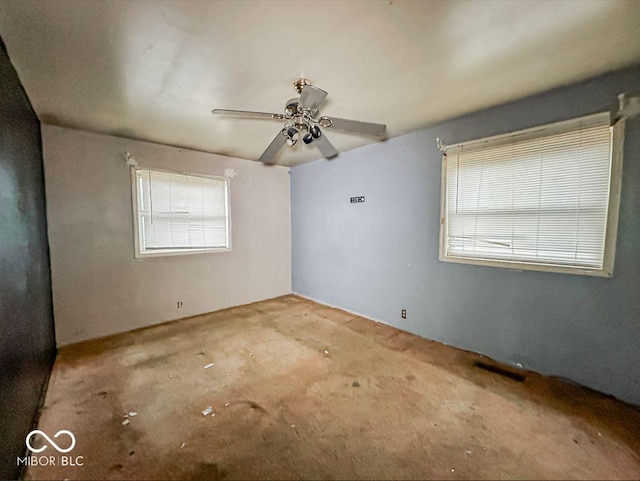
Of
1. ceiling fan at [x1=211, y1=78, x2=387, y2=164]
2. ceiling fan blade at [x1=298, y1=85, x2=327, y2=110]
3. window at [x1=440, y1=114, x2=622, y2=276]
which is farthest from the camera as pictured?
window at [x1=440, y1=114, x2=622, y2=276]

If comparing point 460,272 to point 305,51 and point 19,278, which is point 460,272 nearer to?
point 305,51

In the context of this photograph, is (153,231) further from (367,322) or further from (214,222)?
(367,322)

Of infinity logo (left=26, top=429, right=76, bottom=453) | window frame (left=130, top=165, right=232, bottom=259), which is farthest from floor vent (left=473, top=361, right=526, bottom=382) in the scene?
window frame (left=130, top=165, right=232, bottom=259)

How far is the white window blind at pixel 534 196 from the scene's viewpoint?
193 cm

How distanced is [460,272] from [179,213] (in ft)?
12.3

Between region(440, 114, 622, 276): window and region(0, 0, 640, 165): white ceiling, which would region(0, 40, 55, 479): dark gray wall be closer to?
region(0, 0, 640, 165): white ceiling

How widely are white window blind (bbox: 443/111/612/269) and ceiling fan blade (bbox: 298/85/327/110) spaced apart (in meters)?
1.71

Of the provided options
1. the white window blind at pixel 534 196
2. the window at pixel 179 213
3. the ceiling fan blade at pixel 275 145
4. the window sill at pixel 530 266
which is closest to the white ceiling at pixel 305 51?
the ceiling fan blade at pixel 275 145

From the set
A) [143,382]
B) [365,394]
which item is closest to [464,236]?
[365,394]

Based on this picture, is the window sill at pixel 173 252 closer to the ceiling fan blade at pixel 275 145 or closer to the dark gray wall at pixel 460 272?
the dark gray wall at pixel 460 272

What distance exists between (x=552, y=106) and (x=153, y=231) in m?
4.54

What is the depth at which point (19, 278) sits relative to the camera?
5.36 ft

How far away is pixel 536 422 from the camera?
1.70 m

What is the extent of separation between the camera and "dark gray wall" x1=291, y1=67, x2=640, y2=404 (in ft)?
6.07
